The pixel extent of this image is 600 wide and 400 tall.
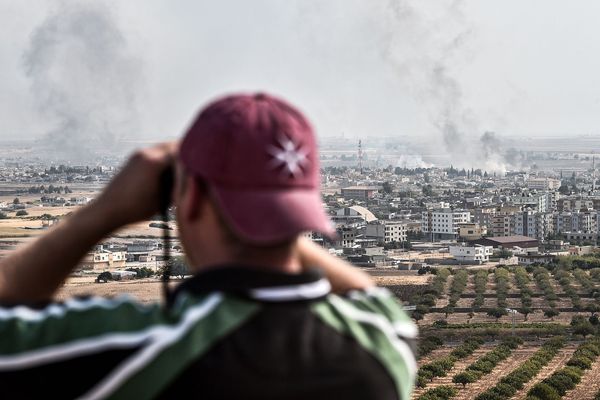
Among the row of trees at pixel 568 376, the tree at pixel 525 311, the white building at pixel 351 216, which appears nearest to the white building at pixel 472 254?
the white building at pixel 351 216

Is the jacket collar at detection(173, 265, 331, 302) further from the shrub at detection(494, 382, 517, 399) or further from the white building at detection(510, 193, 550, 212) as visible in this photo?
the white building at detection(510, 193, 550, 212)

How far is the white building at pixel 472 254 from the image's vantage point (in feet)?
113

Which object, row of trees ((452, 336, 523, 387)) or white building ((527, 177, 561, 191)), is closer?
row of trees ((452, 336, 523, 387))

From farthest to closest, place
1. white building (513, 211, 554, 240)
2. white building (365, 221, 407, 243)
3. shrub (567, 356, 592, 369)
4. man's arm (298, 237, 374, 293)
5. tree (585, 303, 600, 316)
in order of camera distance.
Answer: white building (513, 211, 554, 240) < white building (365, 221, 407, 243) < tree (585, 303, 600, 316) < shrub (567, 356, 592, 369) < man's arm (298, 237, 374, 293)

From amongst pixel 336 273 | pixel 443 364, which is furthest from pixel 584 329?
pixel 336 273

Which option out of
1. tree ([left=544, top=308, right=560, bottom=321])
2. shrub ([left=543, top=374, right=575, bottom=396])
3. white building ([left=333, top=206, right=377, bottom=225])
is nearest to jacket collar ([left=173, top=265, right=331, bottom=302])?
shrub ([left=543, top=374, right=575, bottom=396])

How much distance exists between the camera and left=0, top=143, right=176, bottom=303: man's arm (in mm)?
984

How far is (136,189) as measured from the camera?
39.2 inches

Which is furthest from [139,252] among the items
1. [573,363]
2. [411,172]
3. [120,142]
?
[120,142]

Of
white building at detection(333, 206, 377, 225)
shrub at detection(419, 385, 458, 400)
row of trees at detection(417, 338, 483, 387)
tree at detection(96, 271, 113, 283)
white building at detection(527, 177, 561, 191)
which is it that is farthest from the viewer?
white building at detection(527, 177, 561, 191)

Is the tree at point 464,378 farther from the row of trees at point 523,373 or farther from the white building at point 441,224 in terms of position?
the white building at point 441,224

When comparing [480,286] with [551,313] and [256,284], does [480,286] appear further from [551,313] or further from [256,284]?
[256,284]

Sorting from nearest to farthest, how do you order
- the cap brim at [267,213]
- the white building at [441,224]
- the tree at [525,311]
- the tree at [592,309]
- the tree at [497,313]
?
the cap brim at [267,213], the tree at [497,313], the tree at [525,311], the tree at [592,309], the white building at [441,224]

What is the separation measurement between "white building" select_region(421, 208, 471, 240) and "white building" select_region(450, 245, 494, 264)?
777 centimetres
